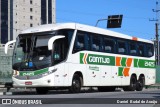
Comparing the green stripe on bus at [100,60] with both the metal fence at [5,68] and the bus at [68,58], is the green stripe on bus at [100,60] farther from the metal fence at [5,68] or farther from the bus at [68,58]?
the metal fence at [5,68]

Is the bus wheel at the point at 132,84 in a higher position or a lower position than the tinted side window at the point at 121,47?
lower

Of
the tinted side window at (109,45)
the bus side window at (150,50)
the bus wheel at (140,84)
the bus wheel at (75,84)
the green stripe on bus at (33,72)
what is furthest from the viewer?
the bus side window at (150,50)

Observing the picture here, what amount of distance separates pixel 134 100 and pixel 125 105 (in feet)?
4.61

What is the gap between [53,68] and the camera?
72.0 ft

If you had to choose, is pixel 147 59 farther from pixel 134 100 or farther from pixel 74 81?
pixel 134 100

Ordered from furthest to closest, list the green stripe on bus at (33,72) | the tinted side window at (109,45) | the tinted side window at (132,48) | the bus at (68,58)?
the tinted side window at (132,48) < the tinted side window at (109,45) < the bus at (68,58) < the green stripe on bus at (33,72)

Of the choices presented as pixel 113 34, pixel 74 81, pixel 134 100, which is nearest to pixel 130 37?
pixel 113 34

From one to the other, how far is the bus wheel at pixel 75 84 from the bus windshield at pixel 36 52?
1608 mm

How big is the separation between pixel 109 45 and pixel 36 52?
6222 millimetres

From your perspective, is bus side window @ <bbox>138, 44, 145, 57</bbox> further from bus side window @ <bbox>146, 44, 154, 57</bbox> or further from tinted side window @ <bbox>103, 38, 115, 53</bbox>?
tinted side window @ <bbox>103, 38, 115, 53</bbox>

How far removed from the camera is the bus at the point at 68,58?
2197 centimetres

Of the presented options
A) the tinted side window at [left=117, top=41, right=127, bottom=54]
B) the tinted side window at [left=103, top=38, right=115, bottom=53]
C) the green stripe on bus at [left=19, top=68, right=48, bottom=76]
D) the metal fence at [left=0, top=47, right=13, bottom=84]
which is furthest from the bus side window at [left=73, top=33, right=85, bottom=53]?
the metal fence at [left=0, top=47, right=13, bottom=84]

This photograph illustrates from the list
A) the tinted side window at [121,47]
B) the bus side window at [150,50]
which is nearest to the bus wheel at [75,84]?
the tinted side window at [121,47]

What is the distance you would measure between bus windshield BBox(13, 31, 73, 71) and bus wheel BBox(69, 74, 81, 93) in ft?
5.28
